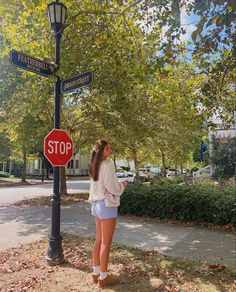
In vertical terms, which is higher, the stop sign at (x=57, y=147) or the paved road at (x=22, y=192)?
the stop sign at (x=57, y=147)

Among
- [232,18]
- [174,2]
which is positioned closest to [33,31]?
[174,2]

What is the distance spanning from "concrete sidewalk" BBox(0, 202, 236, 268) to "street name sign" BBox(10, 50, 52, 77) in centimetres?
376

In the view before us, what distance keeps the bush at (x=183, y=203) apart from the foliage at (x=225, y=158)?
10.0 m

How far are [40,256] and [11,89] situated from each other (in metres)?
8.79

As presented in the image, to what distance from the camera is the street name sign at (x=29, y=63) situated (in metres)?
5.23

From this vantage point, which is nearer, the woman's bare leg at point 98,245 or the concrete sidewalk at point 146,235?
the woman's bare leg at point 98,245

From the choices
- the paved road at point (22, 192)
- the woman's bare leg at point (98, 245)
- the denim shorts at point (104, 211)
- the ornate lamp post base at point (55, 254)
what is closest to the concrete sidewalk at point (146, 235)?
the ornate lamp post base at point (55, 254)

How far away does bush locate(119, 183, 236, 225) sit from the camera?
27.2 feet

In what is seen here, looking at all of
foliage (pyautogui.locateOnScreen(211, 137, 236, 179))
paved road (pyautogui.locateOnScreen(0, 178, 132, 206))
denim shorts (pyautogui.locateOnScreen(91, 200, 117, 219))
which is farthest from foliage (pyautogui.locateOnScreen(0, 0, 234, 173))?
foliage (pyautogui.locateOnScreen(211, 137, 236, 179))

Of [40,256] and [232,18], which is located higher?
[232,18]

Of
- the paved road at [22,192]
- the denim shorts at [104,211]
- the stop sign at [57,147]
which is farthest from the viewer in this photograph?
the paved road at [22,192]

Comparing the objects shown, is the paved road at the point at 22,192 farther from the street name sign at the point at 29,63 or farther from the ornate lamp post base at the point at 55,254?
the street name sign at the point at 29,63

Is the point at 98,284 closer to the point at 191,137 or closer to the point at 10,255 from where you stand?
the point at 10,255

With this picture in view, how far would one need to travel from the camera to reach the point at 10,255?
19.6ft
